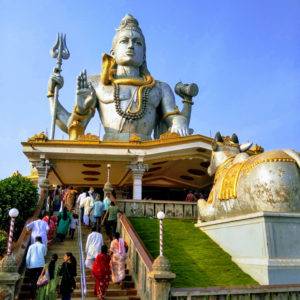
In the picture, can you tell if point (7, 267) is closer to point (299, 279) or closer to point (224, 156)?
point (299, 279)

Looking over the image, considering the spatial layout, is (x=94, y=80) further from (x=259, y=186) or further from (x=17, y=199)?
(x=259, y=186)

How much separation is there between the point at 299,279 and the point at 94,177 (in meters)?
16.2

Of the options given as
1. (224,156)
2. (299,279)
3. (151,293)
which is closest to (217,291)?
(151,293)

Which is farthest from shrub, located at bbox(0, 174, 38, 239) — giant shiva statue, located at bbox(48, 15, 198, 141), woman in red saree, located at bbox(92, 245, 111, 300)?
giant shiva statue, located at bbox(48, 15, 198, 141)

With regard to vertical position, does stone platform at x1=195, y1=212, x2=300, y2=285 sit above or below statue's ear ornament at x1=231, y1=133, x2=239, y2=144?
below

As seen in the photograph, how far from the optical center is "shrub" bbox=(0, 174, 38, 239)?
12087 mm

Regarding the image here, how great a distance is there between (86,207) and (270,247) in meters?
6.66

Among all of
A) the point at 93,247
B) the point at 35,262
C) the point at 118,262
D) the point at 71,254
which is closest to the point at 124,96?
the point at 93,247

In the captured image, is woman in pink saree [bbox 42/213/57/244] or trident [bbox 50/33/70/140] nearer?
woman in pink saree [bbox 42/213/57/244]

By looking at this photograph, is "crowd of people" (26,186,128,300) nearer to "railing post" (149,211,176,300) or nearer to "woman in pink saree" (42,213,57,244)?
"woman in pink saree" (42,213,57,244)

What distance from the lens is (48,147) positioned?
→ 18.5 meters

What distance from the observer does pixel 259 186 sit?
10539mm

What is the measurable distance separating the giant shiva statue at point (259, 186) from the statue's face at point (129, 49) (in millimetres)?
14155

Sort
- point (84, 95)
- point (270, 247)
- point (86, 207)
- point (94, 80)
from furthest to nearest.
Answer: point (94, 80) → point (84, 95) → point (86, 207) → point (270, 247)
